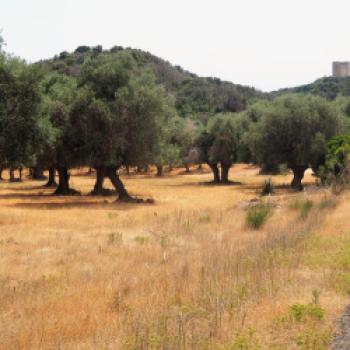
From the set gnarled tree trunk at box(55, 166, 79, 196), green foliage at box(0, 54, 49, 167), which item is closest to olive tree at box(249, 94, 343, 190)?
gnarled tree trunk at box(55, 166, 79, 196)

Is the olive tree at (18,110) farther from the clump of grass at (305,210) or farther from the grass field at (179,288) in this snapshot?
the clump of grass at (305,210)

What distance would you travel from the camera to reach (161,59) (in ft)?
523

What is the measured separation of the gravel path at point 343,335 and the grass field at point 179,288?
127 millimetres

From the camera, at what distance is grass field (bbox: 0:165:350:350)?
6156mm

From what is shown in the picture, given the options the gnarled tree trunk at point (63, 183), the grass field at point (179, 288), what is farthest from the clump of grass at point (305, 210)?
the gnarled tree trunk at point (63, 183)

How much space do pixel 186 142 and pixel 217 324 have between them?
175 feet

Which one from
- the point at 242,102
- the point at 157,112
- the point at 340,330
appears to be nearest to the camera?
the point at 340,330

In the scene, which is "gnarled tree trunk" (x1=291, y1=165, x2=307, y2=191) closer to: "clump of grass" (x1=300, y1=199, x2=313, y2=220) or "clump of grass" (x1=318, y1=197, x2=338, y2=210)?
"clump of grass" (x1=318, y1=197, x2=338, y2=210)

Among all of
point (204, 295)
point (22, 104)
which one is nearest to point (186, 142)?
point (22, 104)

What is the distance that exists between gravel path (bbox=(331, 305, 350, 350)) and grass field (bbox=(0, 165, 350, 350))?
0.42ft

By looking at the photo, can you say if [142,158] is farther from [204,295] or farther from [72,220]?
[204,295]

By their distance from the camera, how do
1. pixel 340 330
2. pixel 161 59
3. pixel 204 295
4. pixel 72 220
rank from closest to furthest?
pixel 340 330
pixel 204 295
pixel 72 220
pixel 161 59

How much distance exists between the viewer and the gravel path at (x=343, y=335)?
569 cm

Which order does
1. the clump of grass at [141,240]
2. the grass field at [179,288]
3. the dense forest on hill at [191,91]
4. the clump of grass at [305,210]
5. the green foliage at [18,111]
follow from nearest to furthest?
1. the grass field at [179,288]
2. the clump of grass at [141,240]
3. the clump of grass at [305,210]
4. the green foliage at [18,111]
5. the dense forest on hill at [191,91]
